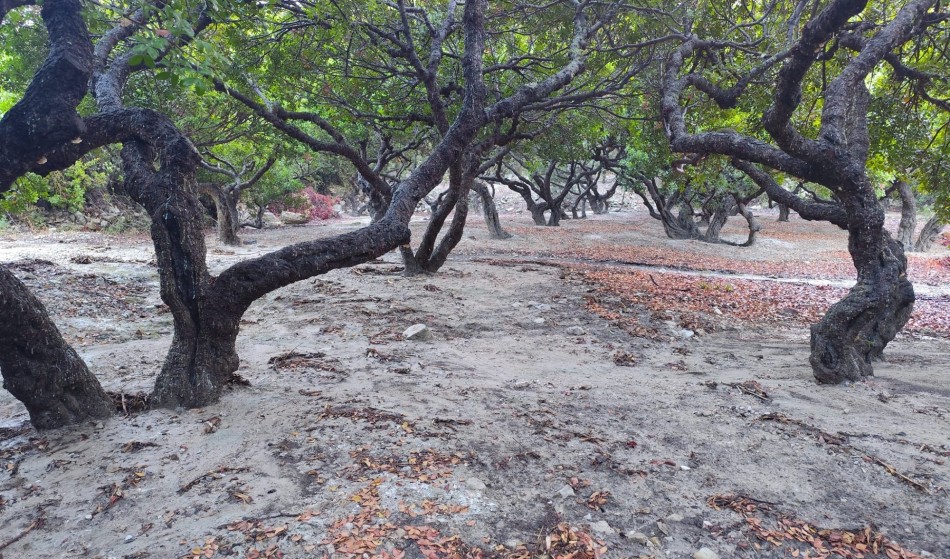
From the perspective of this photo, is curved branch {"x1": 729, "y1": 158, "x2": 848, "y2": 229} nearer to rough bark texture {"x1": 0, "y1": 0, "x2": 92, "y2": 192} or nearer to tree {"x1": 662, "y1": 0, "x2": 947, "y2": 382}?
tree {"x1": 662, "y1": 0, "x2": 947, "y2": 382}

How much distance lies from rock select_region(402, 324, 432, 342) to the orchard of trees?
80.6 inches

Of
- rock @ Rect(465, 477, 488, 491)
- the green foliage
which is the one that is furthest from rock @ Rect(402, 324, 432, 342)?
the green foliage

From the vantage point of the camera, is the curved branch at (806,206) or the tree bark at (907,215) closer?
the curved branch at (806,206)

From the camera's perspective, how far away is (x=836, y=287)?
11.6 meters

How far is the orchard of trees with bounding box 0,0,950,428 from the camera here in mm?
3604

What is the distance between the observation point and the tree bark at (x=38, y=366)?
3.45 meters

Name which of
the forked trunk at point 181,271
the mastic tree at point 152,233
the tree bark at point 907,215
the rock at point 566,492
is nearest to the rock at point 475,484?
the rock at point 566,492

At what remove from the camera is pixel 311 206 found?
3019 centimetres

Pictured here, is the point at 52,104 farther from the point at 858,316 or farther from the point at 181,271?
the point at 858,316

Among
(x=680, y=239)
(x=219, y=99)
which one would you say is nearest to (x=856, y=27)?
(x=219, y=99)

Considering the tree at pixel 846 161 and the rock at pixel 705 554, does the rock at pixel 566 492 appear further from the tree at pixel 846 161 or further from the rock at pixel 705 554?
the tree at pixel 846 161

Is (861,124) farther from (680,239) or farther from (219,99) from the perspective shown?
(680,239)

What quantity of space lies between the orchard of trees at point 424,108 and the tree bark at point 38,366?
13 millimetres

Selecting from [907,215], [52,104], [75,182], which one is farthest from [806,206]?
[75,182]
